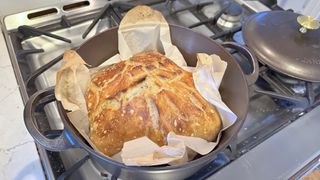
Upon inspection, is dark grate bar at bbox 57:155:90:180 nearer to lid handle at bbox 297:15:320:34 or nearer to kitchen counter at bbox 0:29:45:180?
kitchen counter at bbox 0:29:45:180

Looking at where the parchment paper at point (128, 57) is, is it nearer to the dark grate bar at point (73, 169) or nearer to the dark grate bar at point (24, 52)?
the dark grate bar at point (73, 169)

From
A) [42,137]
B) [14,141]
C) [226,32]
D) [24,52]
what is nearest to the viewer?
[42,137]

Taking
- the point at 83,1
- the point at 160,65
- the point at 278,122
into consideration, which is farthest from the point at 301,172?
the point at 83,1

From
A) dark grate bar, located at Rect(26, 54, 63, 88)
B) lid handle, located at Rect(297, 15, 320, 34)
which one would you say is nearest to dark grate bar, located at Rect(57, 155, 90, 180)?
dark grate bar, located at Rect(26, 54, 63, 88)

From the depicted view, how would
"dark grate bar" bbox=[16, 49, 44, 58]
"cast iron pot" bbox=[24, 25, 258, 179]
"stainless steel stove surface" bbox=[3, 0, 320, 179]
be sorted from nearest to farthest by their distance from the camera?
"cast iron pot" bbox=[24, 25, 258, 179], "stainless steel stove surface" bbox=[3, 0, 320, 179], "dark grate bar" bbox=[16, 49, 44, 58]

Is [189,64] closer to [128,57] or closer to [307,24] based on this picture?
[128,57]

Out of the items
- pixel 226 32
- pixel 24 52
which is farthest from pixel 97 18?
pixel 226 32
